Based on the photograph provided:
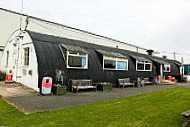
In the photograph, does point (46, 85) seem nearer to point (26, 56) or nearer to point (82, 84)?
point (82, 84)

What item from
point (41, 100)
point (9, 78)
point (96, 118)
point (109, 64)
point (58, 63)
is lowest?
point (96, 118)

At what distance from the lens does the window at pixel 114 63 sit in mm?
18009

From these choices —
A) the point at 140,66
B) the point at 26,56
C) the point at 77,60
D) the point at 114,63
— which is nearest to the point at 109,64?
the point at 114,63

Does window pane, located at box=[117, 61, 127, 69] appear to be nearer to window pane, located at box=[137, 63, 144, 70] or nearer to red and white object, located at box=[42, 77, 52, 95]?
window pane, located at box=[137, 63, 144, 70]

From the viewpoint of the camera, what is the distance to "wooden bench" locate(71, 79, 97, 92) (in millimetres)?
13857

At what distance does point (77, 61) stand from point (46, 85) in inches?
148

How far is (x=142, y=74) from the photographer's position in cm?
2300

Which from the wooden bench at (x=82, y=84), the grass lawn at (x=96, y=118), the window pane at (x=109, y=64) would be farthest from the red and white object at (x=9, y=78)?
the grass lawn at (x=96, y=118)

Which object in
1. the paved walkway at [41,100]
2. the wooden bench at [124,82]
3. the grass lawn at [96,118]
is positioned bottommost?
the grass lawn at [96,118]

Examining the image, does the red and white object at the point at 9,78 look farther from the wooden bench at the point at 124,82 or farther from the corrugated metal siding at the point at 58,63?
the wooden bench at the point at 124,82

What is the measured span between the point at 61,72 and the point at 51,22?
17576 mm

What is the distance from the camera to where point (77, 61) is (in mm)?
15117

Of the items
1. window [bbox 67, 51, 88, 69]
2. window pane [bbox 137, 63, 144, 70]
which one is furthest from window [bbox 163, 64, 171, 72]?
window [bbox 67, 51, 88, 69]

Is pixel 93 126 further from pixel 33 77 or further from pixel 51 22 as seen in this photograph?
pixel 51 22
